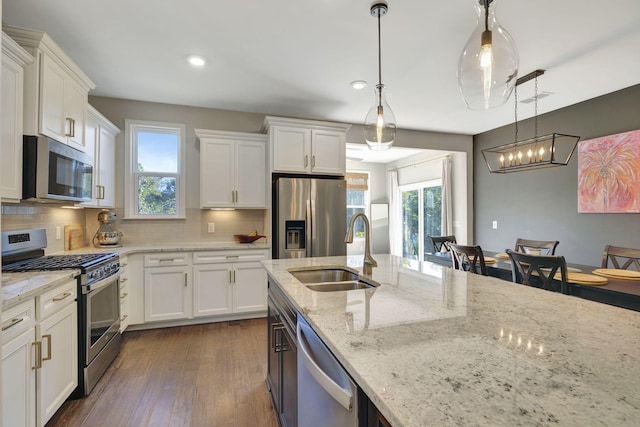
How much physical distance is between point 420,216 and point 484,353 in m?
6.12

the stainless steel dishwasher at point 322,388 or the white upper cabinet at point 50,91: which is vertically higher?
the white upper cabinet at point 50,91

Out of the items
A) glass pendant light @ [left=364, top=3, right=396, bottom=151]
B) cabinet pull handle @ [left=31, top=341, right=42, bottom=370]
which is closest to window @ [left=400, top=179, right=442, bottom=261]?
glass pendant light @ [left=364, top=3, right=396, bottom=151]

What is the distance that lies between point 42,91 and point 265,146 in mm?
2192

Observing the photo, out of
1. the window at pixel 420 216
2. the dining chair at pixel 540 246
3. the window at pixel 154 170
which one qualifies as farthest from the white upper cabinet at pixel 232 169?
the window at pixel 420 216

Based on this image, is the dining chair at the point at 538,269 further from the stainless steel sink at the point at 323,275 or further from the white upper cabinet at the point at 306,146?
the white upper cabinet at the point at 306,146

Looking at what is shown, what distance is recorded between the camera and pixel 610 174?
3.37m

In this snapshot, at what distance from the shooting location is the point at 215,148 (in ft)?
12.1

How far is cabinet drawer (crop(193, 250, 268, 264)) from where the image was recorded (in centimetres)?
341

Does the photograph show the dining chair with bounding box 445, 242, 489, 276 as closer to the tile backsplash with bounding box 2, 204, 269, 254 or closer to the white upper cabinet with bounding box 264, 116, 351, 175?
the white upper cabinet with bounding box 264, 116, 351, 175

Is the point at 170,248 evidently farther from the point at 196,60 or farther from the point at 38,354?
the point at 196,60

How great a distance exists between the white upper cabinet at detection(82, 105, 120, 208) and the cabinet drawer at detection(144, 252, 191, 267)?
0.75 metres

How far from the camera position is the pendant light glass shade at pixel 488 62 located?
4.87 feet

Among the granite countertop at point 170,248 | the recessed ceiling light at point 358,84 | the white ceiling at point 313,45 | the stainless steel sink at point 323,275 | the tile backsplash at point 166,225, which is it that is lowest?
the stainless steel sink at point 323,275

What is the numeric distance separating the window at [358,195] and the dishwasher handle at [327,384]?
6192mm
